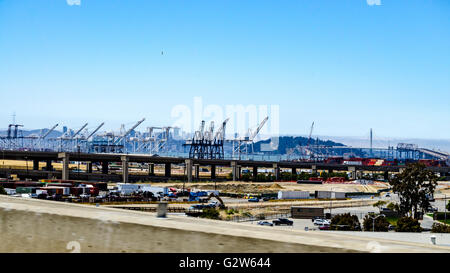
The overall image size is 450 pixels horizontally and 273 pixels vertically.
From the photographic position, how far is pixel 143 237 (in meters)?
7.09

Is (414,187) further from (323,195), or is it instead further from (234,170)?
(234,170)

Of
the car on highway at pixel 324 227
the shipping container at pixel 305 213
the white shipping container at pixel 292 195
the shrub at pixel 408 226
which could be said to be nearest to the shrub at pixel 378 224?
the shrub at pixel 408 226

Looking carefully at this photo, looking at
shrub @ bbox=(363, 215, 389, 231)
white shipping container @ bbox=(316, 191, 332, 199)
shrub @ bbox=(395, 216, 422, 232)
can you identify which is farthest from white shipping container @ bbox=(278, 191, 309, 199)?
shrub @ bbox=(395, 216, 422, 232)

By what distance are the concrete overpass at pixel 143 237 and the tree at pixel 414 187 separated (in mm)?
45519

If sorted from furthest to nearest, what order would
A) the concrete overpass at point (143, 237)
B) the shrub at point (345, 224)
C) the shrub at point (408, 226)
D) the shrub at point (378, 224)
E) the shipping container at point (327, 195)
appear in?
the shipping container at point (327, 195) → the shrub at point (378, 224) → the shrub at point (345, 224) → the shrub at point (408, 226) → the concrete overpass at point (143, 237)

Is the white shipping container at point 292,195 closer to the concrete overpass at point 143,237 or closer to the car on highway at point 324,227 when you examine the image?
the car on highway at point 324,227

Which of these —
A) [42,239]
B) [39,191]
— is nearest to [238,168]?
[39,191]

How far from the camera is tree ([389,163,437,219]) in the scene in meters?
49.3

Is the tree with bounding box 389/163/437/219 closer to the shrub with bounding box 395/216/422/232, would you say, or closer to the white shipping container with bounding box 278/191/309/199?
the shrub with bounding box 395/216/422/232

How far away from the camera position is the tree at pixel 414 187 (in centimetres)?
4928

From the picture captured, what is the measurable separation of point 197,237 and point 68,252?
7.32 feet
